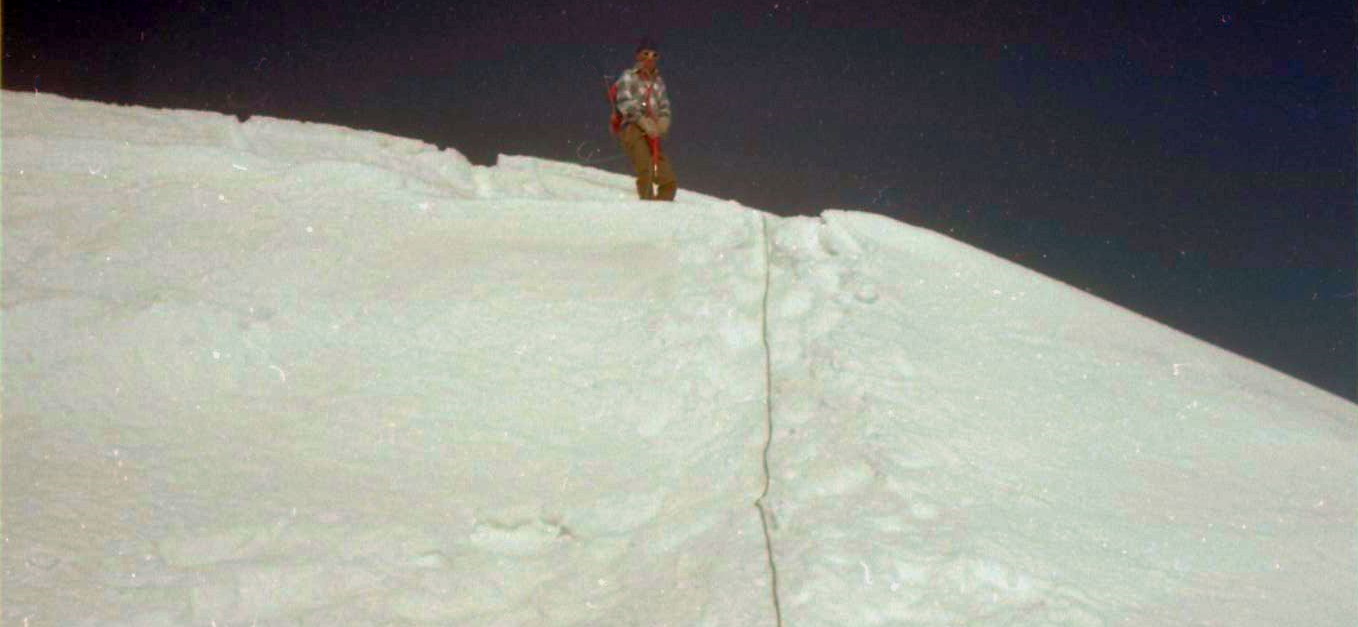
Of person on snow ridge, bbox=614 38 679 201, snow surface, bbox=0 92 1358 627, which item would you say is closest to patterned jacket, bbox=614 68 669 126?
person on snow ridge, bbox=614 38 679 201

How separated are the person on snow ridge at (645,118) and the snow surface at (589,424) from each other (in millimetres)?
1603

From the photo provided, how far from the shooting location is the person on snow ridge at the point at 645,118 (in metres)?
7.69

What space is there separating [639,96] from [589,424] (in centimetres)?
357

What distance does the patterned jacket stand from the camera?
768 cm

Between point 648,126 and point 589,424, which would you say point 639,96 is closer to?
point 648,126

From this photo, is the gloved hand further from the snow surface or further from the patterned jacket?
the snow surface

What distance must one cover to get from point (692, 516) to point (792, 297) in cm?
171

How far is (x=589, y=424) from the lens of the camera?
4.70m

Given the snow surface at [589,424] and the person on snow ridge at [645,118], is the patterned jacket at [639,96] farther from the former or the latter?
the snow surface at [589,424]

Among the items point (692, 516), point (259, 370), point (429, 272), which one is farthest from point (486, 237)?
point (692, 516)

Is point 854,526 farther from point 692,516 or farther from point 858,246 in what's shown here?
point 858,246

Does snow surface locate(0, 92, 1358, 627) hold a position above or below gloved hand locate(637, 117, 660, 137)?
below

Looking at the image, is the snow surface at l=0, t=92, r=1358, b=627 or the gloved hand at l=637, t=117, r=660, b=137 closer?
the snow surface at l=0, t=92, r=1358, b=627

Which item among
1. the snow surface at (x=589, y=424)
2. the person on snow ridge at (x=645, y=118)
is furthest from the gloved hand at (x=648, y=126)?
the snow surface at (x=589, y=424)
